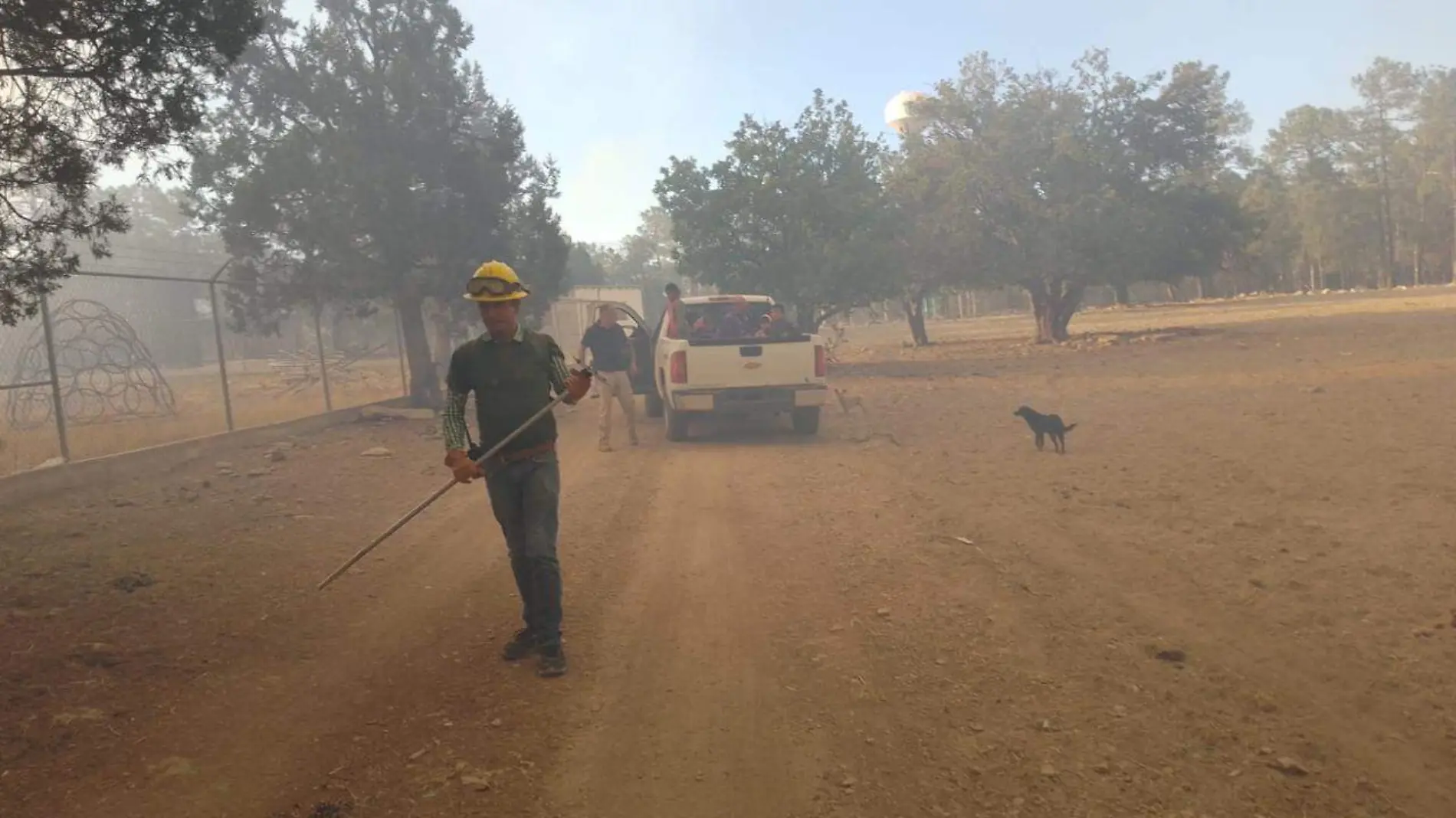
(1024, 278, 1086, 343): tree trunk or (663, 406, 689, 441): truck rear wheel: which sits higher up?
(1024, 278, 1086, 343): tree trunk

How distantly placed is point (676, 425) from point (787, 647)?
26.9 ft

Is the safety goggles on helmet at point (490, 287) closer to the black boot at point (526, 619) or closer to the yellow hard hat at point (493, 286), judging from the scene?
the yellow hard hat at point (493, 286)

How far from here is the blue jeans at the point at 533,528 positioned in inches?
191

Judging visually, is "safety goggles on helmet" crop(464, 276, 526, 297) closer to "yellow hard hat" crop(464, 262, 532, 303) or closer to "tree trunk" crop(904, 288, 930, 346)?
"yellow hard hat" crop(464, 262, 532, 303)

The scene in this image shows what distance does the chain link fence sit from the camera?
37.3 feet

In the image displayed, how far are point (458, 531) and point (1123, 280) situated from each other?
24.9m

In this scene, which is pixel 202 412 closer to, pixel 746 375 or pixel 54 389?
pixel 54 389

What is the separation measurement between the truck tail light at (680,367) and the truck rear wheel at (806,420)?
5.35 feet

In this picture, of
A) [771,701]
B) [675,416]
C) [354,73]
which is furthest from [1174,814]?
[354,73]

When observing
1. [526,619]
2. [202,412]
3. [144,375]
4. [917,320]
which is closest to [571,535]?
[526,619]

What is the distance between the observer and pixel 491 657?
197 inches

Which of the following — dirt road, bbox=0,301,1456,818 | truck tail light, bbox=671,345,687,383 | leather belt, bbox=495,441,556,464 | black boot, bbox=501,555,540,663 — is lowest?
dirt road, bbox=0,301,1456,818

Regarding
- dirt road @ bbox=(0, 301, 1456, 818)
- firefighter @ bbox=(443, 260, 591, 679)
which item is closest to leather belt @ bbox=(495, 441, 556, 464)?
firefighter @ bbox=(443, 260, 591, 679)

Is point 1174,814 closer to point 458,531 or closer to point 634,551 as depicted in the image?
point 634,551
